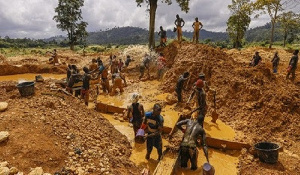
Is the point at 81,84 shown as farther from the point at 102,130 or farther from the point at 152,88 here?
the point at 152,88

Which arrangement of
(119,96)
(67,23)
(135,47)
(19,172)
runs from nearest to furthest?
(19,172)
(119,96)
(135,47)
(67,23)

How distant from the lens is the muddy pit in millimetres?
5441

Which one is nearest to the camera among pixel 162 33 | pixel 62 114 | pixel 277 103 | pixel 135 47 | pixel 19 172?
pixel 19 172

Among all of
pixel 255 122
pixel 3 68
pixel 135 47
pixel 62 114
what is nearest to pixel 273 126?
pixel 255 122

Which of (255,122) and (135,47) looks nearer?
(255,122)

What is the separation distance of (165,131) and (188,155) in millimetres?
2493

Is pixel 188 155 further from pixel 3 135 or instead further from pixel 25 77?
pixel 25 77

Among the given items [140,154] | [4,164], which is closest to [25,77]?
[140,154]

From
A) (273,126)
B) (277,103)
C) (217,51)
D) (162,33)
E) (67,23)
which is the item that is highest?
(67,23)

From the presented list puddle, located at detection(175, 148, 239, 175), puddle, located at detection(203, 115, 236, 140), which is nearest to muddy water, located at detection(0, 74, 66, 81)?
puddle, located at detection(203, 115, 236, 140)

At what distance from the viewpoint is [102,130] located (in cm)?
745

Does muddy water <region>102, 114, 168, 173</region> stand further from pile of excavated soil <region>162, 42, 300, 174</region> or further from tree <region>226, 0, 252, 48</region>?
tree <region>226, 0, 252, 48</region>

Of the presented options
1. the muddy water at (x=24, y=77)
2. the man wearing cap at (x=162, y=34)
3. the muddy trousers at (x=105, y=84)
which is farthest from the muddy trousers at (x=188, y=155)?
the muddy water at (x=24, y=77)

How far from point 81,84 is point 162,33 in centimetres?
965
